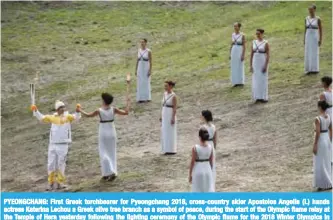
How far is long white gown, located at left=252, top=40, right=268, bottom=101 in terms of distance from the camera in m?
25.4

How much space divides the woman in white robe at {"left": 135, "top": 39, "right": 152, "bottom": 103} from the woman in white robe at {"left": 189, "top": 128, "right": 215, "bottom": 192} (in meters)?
10.7

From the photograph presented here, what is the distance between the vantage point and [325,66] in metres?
28.6

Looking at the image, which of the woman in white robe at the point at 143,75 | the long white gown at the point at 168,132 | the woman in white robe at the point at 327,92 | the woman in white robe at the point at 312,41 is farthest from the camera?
the woman in white robe at the point at 143,75

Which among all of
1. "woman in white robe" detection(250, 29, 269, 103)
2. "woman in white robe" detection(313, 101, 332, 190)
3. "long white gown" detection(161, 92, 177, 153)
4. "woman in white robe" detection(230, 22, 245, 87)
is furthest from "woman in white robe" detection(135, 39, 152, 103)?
"woman in white robe" detection(313, 101, 332, 190)

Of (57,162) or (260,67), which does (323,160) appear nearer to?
(57,162)

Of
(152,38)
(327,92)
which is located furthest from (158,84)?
(327,92)

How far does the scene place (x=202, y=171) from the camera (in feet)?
55.2

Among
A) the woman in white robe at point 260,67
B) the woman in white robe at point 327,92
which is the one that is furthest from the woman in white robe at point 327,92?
the woman in white robe at point 260,67

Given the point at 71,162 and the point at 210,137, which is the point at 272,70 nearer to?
the point at 71,162

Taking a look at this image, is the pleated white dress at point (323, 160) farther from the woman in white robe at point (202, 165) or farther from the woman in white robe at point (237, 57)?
the woman in white robe at point (237, 57)

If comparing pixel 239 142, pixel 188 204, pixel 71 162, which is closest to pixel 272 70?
pixel 239 142

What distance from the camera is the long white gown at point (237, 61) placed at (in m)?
27.7

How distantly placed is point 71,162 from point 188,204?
6308 millimetres

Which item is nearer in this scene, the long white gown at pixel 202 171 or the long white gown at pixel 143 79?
the long white gown at pixel 202 171
